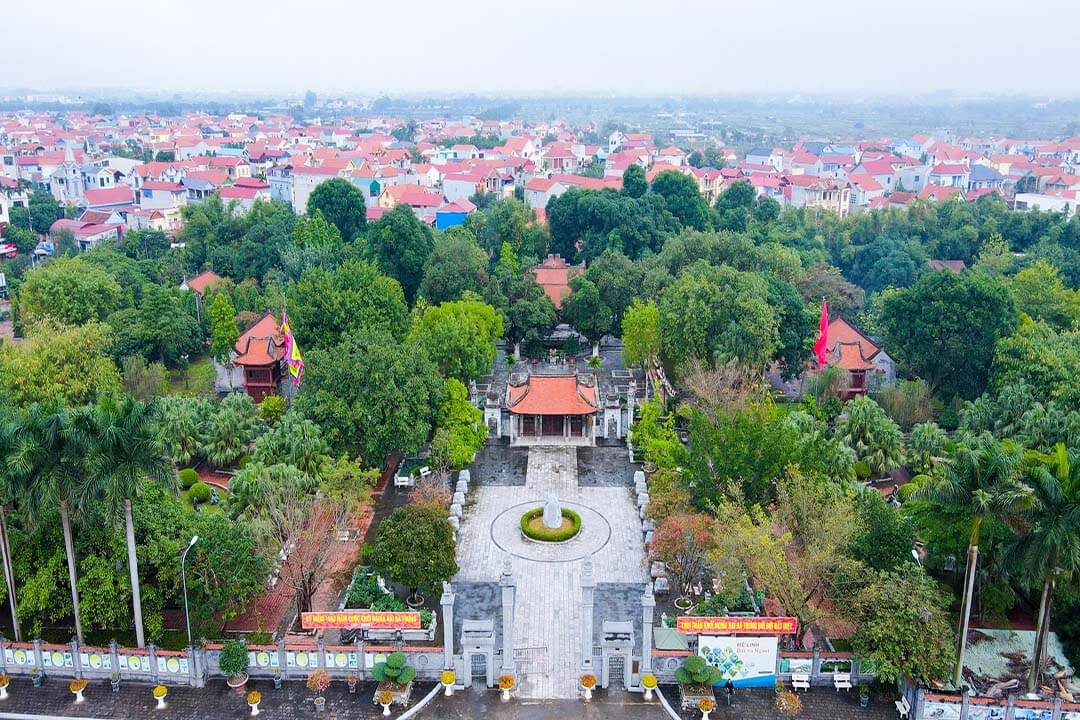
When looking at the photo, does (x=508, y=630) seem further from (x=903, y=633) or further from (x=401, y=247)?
(x=401, y=247)

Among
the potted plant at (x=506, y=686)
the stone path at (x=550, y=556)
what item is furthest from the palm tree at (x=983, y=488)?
the potted plant at (x=506, y=686)

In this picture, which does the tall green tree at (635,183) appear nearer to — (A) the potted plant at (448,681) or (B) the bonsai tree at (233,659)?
(A) the potted plant at (448,681)

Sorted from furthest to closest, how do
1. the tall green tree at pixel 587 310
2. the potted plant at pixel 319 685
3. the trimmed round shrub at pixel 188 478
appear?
the tall green tree at pixel 587 310 < the trimmed round shrub at pixel 188 478 < the potted plant at pixel 319 685

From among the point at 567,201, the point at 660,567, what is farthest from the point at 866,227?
the point at 660,567

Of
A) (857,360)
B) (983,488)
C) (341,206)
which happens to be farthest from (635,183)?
(983,488)

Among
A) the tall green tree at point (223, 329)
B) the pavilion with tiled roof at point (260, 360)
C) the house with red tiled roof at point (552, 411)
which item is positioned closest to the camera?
the house with red tiled roof at point (552, 411)

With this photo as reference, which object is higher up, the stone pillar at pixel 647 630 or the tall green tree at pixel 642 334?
the tall green tree at pixel 642 334

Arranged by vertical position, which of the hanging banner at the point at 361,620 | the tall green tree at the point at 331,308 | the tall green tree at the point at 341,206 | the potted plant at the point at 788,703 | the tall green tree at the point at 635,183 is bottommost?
the potted plant at the point at 788,703

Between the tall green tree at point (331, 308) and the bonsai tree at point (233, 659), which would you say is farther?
the tall green tree at point (331, 308)
